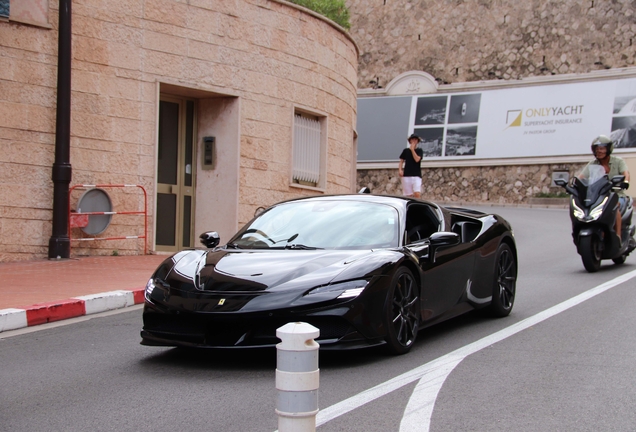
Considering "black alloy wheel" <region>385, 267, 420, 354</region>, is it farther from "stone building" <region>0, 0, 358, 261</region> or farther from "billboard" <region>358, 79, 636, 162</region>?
"billboard" <region>358, 79, 636, 162</region>

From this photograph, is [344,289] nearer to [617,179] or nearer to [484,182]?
[617,179]

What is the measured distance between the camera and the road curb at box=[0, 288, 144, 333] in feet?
24.9

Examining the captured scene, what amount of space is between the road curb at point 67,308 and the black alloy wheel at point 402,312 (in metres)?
3.69

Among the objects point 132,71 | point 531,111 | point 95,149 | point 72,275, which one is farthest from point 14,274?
point 531,111

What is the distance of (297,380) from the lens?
10.6ft

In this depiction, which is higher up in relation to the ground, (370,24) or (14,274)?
(370,24)

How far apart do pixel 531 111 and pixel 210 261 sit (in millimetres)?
24671

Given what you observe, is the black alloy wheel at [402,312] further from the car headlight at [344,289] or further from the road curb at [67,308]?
the road curb at [67,308]

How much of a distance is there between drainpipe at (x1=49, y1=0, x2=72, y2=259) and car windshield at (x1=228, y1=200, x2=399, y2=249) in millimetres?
6123

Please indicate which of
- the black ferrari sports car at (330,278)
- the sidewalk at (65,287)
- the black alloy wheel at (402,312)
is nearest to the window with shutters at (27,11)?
the sidewalk at (65,287)

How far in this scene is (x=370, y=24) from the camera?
35312mm

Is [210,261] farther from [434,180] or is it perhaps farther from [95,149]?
[434,180]

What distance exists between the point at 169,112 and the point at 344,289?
33.8 ft

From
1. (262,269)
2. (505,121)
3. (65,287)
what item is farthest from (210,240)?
(505,121)
